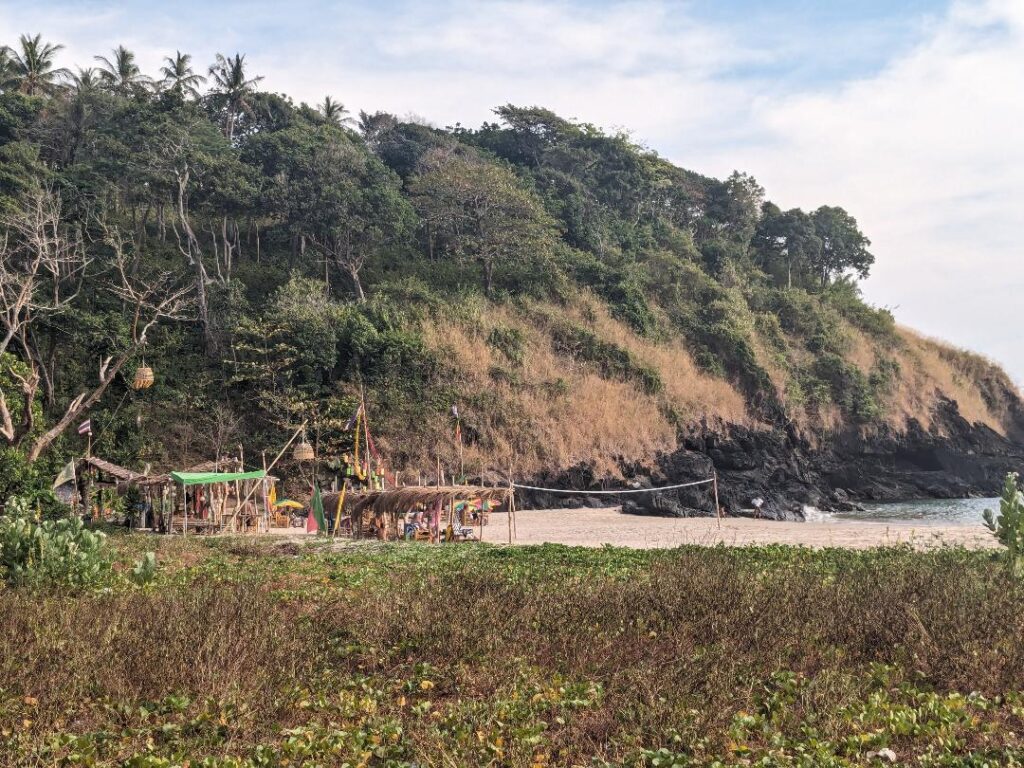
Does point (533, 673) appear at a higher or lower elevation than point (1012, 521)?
lower

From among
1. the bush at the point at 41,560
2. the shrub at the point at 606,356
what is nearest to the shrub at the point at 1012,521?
the bush at the point at 41,560

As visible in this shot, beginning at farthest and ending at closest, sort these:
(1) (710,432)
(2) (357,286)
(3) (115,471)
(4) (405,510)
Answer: (1) (710,432) → (2) (357,286) → (3) (115,471) → (4) (405,510)

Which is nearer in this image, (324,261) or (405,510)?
(405,510)

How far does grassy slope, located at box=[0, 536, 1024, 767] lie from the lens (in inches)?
196

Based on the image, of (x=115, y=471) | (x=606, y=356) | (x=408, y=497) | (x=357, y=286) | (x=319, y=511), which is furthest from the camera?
Answer: (x=606, y=356)

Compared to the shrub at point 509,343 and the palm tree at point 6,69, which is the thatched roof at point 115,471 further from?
the palm tree at point 6,69

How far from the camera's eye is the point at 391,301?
37.5 meters

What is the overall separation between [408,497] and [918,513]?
915 inches

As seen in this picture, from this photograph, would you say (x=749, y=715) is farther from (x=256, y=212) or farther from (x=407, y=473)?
(x=256, y=212)

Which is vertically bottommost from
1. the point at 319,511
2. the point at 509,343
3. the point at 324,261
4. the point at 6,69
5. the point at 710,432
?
the point at 319,511

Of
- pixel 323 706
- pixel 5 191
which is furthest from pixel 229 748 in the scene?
pixel 5 191

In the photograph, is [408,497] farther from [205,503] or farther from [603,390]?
[603,390]

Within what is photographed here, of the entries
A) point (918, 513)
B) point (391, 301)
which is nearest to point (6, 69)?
point (391, 301)

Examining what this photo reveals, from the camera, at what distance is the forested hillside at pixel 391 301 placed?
30.7 metres
